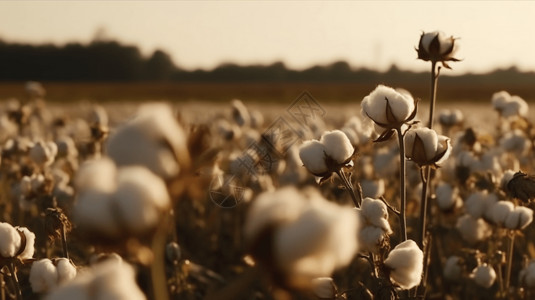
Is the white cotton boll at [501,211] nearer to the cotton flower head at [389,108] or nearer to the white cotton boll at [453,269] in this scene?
the white cotton boll at [453,269]

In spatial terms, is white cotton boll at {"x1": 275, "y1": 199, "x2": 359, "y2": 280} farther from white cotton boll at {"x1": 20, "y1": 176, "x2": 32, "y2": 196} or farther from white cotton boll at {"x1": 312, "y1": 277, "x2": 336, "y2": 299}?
white cotton boll at {"x1": 20, "y1": 176, "x2": 32, "y2": 196}

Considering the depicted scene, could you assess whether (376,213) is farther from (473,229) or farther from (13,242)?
(473,229)

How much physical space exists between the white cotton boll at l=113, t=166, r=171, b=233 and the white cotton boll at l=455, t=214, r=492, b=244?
4349mm

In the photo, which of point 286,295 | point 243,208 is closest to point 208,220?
point 243,208

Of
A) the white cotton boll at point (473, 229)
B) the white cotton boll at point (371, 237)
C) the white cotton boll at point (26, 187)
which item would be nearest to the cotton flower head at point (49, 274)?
the white cotton boll at point (371, 237)

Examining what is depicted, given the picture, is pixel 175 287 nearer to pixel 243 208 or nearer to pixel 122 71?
pixel 243 208

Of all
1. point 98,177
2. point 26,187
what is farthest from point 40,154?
point 98,177

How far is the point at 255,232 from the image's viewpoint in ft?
3.50

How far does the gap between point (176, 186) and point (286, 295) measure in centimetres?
21

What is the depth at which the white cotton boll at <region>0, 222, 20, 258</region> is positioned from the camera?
98.5 inches

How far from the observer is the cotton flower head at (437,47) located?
334 centimetres

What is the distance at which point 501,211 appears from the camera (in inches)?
177

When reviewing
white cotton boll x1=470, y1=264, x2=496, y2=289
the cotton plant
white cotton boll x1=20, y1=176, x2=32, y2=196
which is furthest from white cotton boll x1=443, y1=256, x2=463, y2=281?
white cotton boll x1=20, y1=176, x2=32, y2=196

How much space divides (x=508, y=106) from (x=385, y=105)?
13.1 ft
